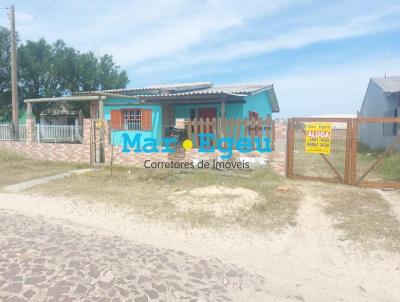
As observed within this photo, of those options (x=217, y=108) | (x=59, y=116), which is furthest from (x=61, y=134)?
(x=59, y=116)

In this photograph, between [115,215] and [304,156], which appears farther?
[304,156]

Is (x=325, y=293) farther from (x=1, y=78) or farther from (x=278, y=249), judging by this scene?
(x=1, y=78)

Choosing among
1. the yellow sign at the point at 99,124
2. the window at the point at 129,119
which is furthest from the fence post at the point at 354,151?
the window at the point at 129,119

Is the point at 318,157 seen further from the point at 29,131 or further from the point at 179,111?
the point at 29,131

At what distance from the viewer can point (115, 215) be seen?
19.6 ft

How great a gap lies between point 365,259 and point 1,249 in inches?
188

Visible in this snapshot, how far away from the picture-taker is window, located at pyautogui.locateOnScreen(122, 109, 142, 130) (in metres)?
14.8

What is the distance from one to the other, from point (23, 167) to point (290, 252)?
10458mm

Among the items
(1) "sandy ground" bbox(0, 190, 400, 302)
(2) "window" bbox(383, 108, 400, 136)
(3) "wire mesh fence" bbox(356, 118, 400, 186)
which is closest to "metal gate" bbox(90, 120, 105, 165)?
(1) "sandy ground" bbox(0, 190, 400, 302)

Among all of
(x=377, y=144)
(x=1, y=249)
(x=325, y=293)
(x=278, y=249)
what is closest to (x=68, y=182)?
(x=1, y=249)

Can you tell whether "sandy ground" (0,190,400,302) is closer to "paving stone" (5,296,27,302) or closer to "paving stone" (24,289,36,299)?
"paving stone" (24,289,36,299)

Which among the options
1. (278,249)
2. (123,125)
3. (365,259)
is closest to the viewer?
(365,259)

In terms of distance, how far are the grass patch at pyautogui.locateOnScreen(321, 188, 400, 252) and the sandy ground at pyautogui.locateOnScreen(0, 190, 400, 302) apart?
0.75ft

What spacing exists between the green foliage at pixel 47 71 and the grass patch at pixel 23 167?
12.6m
